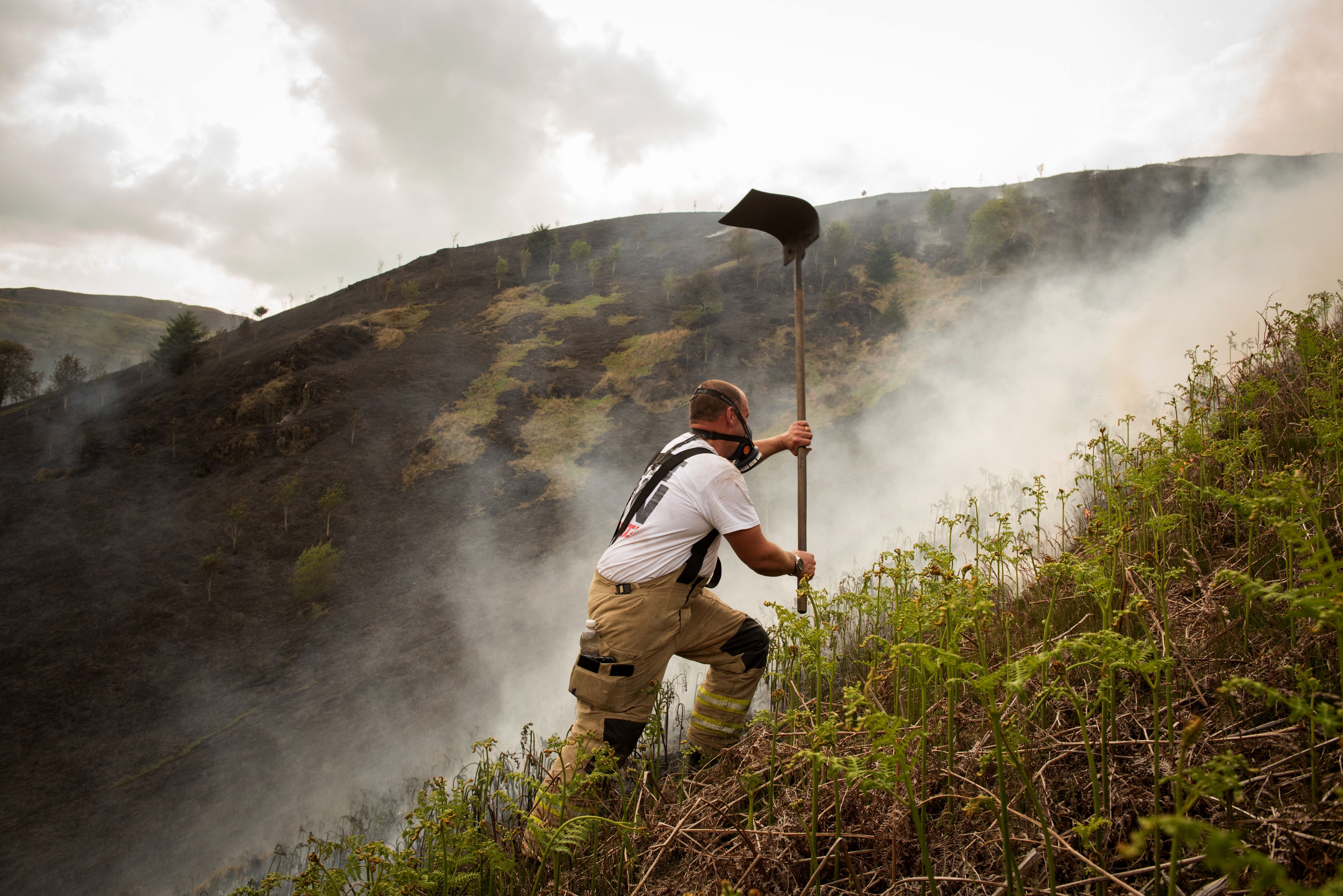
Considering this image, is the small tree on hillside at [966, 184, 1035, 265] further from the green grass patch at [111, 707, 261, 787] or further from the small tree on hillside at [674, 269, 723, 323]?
the green grass patch at [111, 707, 261, 787]

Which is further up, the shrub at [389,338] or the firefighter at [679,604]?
the shrub at [389,338]

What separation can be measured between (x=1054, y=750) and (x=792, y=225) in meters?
3.74

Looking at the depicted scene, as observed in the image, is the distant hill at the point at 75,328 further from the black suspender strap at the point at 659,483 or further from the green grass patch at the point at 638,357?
the black suspender strap at the point at 659,483

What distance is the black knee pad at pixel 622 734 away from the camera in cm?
268

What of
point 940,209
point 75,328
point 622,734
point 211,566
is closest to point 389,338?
point 211,566

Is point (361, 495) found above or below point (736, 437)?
below

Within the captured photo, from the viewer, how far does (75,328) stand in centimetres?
4975

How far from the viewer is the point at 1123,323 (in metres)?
8.62

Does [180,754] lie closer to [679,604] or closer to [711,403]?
[679,604]

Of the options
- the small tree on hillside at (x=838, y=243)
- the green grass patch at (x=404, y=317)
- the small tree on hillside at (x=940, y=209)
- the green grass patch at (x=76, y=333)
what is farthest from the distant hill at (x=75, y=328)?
the small tree on hillside at (x=940, y=209)

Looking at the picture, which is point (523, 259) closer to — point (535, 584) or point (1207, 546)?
point (535, 584)

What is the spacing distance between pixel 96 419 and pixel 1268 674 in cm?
1955

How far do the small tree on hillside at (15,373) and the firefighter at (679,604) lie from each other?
24.0 m

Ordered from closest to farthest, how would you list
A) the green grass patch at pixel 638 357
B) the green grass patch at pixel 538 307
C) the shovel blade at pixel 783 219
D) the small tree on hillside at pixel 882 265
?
1. the shovel blade at pixel 783 219
2. the green grass patch at pixel 638 357
3. the small tree on hillside at pixel 882 265
4. the green grass patch at pixel 538 307
